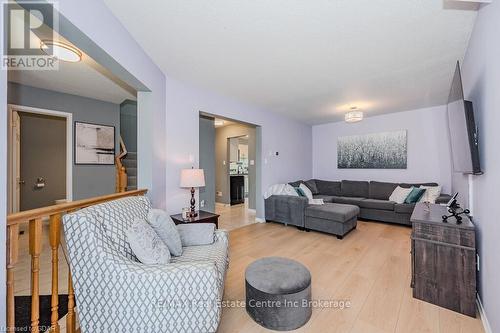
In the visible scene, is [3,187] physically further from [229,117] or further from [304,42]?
[229,117]

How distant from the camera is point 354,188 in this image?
17.3ft

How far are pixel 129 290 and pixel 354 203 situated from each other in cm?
462

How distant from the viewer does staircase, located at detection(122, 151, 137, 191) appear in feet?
14.8

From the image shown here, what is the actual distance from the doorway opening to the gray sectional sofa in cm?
67

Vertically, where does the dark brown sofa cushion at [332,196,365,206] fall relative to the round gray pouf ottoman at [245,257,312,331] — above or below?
above

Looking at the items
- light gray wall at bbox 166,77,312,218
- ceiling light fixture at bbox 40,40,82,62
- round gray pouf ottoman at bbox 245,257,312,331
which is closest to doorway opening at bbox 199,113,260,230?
light gray wall at bbox 166,77,312,218

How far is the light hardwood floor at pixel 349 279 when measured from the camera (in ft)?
5.42

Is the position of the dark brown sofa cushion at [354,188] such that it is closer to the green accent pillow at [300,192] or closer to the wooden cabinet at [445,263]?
the green accent pillow at [300,192]

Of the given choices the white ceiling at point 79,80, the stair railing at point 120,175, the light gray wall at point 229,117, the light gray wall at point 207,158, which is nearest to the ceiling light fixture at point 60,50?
the white ceiling at point 79,80

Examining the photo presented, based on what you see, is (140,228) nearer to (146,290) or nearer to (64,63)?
(146,290)

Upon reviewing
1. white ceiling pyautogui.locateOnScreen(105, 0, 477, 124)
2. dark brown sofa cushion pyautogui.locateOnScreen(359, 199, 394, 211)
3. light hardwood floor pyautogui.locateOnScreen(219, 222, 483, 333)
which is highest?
white ceiling pyautogui.locateOnScreen(105, 0, 477, 124)

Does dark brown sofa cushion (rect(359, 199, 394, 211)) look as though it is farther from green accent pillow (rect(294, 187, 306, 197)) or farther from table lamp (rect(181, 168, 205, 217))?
table lamp (rect(181, 168, 205, 217))

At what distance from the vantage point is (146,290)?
1250 millimetres

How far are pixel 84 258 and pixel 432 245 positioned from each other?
2641mm
